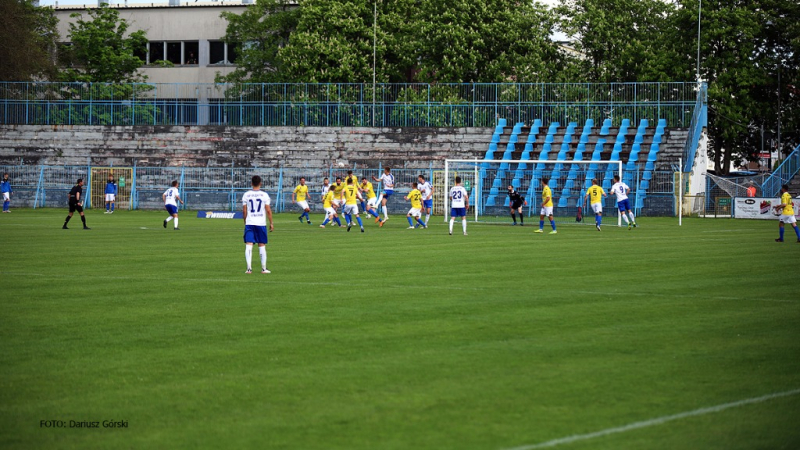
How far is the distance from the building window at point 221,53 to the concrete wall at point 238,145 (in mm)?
17764

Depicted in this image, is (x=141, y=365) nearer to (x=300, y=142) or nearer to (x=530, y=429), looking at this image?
(x=530, y=429)

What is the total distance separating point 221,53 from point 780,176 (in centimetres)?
3999

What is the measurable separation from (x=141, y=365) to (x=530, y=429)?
162 inches

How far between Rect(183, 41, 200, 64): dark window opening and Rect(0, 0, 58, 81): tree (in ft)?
32.0

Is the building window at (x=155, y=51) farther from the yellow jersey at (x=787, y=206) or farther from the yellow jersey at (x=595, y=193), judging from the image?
the yellow jersey at (x=787, y=206)

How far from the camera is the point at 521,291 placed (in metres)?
15.3

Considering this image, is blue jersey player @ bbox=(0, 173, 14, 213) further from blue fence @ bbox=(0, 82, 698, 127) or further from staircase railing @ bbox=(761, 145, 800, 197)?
staircase railing @ bbox=(761, 145, 800, 197)

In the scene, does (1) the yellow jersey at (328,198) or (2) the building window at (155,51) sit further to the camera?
(2) the building window at (155,51)

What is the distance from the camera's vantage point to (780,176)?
51375 millimetres

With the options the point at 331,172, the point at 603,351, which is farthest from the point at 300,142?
the point at 603,351

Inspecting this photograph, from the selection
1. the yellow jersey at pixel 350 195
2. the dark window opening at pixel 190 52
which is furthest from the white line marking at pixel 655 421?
the dark window opening at pixel 190 52

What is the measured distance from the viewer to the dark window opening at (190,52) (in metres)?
73.2

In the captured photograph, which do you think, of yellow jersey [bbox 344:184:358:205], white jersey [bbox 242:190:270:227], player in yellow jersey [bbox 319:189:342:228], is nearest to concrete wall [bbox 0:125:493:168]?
player in yellow jersey [bbox 319:189:342:228]

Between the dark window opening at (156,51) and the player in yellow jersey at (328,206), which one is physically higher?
the dark window opening at (156,51)
